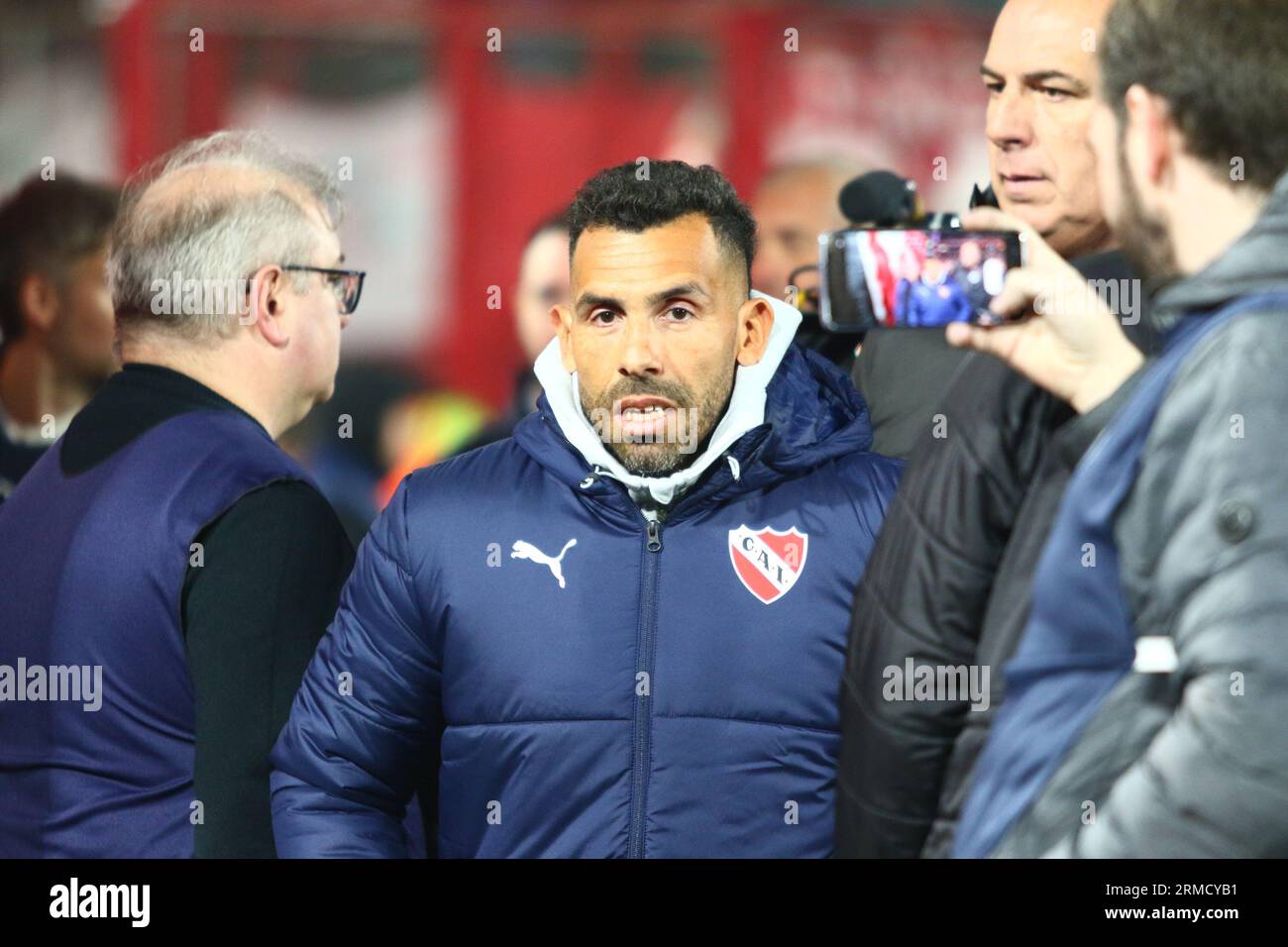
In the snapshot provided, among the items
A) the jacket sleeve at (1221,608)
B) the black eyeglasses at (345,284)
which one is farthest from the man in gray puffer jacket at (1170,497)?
the black eyeglasses at (345,284)

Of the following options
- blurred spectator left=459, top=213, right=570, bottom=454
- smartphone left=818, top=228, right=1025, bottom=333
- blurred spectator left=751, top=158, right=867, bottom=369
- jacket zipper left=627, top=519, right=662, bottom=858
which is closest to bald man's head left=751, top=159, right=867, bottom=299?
blurred spectator left=751, top=158, right=867, bottom=369

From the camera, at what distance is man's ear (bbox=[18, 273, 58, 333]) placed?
4199 mm

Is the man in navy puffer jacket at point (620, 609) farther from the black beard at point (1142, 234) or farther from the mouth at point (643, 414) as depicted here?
the black beard at point (1142, 234)

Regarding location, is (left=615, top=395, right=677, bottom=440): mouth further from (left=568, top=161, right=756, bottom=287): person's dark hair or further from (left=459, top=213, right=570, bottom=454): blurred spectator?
(left=459, top=213, right=570, bottom=454): blurred spectator

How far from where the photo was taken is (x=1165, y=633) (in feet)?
4.50

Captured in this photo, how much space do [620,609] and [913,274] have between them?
25.2 inches

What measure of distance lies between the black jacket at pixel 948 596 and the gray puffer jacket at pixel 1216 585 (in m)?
0.21

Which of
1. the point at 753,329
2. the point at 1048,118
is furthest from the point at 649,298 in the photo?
the point at 1048,118

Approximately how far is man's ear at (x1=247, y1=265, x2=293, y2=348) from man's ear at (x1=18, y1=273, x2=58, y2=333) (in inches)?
76.3

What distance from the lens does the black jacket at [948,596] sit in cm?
160

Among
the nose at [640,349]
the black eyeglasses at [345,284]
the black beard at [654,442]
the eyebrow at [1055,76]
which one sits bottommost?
the black beard at [654,442]

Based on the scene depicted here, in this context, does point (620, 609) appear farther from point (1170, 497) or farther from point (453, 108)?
point (453, 108)

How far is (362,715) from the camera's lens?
2.12 meters
